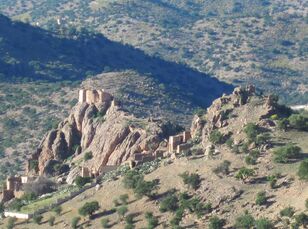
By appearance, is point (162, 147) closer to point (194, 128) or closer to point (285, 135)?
point (194, 128)

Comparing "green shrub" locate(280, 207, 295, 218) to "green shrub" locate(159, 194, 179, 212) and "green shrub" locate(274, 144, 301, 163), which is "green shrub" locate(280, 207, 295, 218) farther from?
"green shrub" locate(159, 194, 179, 212)

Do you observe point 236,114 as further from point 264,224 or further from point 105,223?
point 264,224

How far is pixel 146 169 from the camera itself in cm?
9750

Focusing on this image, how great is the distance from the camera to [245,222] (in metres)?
83.4

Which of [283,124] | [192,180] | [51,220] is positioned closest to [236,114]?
[283,124]

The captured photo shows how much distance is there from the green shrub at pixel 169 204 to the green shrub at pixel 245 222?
6100 millimetres

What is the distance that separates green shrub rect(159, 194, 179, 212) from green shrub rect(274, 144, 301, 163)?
21.7ft

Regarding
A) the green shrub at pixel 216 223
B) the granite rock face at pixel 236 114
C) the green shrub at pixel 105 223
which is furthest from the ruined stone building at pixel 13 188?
the green shrub at pixel 216 223

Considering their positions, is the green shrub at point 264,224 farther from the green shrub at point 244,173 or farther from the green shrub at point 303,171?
the green shrub at point 244,173

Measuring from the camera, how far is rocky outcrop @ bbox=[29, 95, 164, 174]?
10531 cm

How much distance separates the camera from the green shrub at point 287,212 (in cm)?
8188

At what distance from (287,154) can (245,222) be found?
8.01 metres

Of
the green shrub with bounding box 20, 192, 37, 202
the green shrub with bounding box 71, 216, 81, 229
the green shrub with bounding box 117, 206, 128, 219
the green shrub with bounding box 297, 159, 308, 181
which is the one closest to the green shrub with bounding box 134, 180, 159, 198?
the green shrub with bounding box 117, 206, 128, 219

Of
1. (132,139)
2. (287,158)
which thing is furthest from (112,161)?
(287,158)
